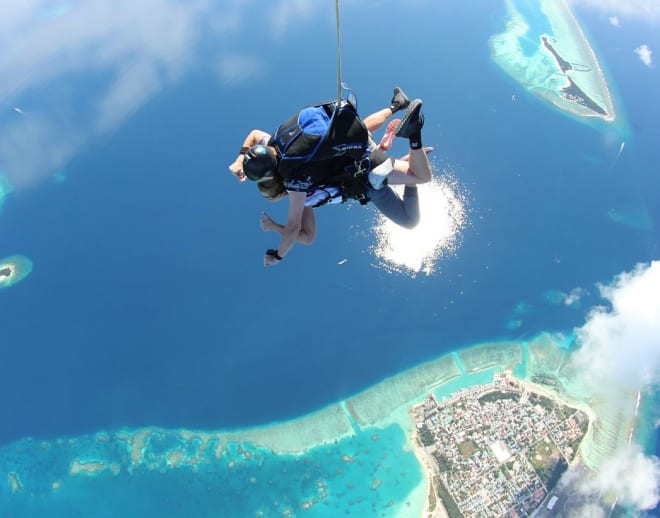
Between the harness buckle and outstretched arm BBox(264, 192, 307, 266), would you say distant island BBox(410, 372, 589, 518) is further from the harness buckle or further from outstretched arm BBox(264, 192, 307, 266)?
the harness buckle

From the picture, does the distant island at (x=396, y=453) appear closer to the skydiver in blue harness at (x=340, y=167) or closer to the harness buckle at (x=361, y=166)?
the skydiver in blue harness at (x=340, y=167)

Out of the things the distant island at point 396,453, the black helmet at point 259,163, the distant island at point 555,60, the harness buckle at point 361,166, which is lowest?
the distant island at point 396,453

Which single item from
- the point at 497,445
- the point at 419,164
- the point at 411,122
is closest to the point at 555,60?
the point at 497,445

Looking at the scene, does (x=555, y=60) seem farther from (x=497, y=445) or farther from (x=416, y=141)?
(x=416, y=141)

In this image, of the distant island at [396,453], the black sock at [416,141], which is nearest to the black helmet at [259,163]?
the black sock at [416,141]

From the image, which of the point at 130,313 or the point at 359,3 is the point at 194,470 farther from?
the point at 359,3
